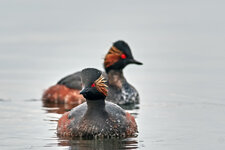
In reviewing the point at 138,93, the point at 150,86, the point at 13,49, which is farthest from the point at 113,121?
the point at 13,49

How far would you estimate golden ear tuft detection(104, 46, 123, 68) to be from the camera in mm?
23281

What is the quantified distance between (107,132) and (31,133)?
193 centimetres

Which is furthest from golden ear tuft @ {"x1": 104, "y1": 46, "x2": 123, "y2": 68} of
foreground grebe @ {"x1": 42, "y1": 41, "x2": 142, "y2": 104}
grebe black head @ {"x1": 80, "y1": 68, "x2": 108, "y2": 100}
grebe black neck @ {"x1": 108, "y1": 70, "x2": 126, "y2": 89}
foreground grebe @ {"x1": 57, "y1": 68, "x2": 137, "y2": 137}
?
grebe black head @ {"x1": 80, "y1": 68, "x2": 108, "y2": 100}

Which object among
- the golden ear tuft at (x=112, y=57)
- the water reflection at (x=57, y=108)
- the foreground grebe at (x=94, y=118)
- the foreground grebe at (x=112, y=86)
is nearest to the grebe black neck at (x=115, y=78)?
the foreground grebe at (x=112, y=86)

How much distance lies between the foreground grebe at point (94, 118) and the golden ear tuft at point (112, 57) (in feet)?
22.9

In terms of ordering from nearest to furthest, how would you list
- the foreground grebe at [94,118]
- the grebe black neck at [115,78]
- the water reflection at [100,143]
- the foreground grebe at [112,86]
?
the water reflection at [100,143]
the foreground grebe at [94,118]
the foreground grebe at [112,86]
the grebe black neck at [115,78]

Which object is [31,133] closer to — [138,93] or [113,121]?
[113,121]

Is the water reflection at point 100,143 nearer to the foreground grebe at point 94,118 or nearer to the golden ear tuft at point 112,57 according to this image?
the foreground grebe at point 94,118

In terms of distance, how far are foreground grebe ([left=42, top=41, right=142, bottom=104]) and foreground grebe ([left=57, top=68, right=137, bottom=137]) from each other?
616 centimetres

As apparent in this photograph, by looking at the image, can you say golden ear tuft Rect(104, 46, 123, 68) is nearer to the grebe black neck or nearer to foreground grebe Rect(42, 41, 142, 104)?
foreground grebe Rect(42, 41, 142, 104)

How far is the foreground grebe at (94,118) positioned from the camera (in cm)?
1582

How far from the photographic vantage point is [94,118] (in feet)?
52.2

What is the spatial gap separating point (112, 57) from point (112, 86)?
89cm

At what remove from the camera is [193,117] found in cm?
1941
